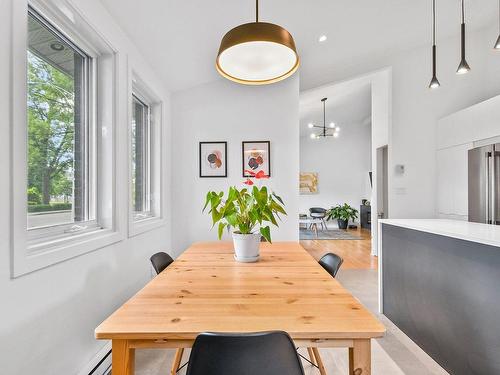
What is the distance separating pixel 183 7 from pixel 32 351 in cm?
232

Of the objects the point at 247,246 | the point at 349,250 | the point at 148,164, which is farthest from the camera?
the point at 349,250

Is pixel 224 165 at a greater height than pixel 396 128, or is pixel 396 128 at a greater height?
pixel 396 128

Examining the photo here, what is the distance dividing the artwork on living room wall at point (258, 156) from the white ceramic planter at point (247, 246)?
5.59 ft

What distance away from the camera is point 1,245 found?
1.03 metres

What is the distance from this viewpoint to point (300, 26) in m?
2.78

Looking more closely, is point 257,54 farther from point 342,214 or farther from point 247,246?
point 342,214

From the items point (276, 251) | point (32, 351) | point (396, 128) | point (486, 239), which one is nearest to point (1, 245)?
point (32, 351)

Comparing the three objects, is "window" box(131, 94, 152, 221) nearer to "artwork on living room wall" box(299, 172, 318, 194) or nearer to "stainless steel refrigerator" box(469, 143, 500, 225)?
"stainless steel refrigerator" box(469, 143, 500, 225)

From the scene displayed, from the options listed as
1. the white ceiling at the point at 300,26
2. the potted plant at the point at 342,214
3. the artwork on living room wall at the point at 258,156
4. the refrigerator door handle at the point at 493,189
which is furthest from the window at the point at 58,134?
the potted plant at the point at 342,214

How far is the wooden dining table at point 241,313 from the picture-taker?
2.76 ft

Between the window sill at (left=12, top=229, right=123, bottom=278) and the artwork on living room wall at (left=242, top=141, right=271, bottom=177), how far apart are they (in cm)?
186

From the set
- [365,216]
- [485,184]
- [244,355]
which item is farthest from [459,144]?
[365,216]

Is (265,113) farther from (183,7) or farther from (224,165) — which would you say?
(183,7)

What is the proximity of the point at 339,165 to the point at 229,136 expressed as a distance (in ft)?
22.2
